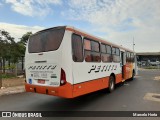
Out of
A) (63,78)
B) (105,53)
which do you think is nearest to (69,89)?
(63,78)

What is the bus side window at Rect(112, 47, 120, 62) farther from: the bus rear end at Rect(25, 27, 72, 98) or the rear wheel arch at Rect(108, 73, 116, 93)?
the bus rear end at Rect(25, 27, 72, 98)

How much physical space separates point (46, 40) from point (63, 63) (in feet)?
4.59

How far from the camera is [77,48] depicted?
6.97 m

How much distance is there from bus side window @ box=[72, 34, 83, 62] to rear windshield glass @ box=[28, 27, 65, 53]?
1.74 ft

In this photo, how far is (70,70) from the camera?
6445 millimetres

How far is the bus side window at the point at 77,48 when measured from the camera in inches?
266

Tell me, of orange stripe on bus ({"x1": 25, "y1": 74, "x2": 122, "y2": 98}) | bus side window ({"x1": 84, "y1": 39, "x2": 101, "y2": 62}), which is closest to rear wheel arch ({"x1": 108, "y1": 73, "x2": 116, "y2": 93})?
orange stripe on bus ({"x1": 25, "y1": 74, "x2": 122, "y2": 98})

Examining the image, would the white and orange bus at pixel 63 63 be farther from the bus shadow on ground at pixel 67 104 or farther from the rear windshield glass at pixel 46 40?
the bus shadow on ground at pixel 67 104

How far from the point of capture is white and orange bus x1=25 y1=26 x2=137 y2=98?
251 inches

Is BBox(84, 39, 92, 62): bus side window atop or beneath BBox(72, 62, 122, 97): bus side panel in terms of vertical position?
atop

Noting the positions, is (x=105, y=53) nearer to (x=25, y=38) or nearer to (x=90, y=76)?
Result: (x=90, y=76)

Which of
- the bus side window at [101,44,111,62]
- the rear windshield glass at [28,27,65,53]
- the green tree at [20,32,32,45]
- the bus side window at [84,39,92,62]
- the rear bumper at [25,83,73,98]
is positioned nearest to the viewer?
the rear bumper at [25,83,73,98]

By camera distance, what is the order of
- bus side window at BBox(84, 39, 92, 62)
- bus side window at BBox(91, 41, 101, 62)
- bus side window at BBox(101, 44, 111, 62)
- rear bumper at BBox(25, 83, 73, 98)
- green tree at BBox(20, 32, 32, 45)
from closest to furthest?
rear bumper at BBox(25, 83, 73, 98), bus side window at BBox(84, 39, 92, 62), bus side window at BBox(91, 41, 101, 62), bus side window at BBox(101, 44, 111, 62), green tree at BBox(20, 32, 32, 45)

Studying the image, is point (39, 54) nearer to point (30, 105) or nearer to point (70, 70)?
point (70, 70)
